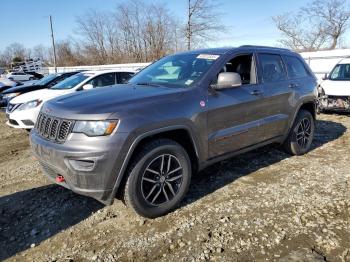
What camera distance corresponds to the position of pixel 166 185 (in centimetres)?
363

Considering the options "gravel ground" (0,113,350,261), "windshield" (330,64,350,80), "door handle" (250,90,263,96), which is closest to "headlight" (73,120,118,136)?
"gravel ground" (0,113,350,261)

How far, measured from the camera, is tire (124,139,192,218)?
3312 millimetres

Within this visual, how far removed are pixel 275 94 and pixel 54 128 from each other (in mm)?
3132

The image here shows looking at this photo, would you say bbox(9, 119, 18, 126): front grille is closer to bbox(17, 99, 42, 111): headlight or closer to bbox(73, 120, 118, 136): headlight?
bbox(17, 99, 42, 111): headlight

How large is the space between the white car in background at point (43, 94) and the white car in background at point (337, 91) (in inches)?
218

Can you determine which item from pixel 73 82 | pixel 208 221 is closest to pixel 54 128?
pixel 208 221

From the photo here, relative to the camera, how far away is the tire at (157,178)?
10.9 ft

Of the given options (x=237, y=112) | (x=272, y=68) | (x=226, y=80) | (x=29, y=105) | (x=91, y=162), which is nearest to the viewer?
(x=91, y=162)

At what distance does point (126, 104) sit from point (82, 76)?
598 centimetres

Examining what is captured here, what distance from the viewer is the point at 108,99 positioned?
3398 millimetres

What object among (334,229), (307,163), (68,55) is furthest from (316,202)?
(68,55)

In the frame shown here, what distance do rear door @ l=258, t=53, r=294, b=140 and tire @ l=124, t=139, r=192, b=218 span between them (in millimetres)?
1652

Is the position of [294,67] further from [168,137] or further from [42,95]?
[42,95]

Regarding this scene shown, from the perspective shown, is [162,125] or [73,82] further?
[73,82]
